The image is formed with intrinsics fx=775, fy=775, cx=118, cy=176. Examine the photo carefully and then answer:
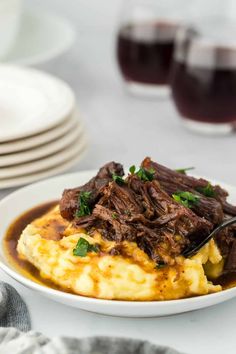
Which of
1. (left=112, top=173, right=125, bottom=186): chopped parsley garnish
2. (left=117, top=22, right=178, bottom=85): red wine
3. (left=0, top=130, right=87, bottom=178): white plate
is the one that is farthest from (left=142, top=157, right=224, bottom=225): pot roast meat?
(left=117, top=22, right=178, bottom=85): red wine

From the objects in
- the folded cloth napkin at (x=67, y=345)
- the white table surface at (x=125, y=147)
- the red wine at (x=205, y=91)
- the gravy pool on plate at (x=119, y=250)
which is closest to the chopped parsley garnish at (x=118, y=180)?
the gravy pool on plate at (x=119, y=250)

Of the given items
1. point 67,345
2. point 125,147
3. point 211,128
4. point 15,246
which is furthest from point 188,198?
point 211,128

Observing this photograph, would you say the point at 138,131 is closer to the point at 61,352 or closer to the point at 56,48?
the point at 56,48

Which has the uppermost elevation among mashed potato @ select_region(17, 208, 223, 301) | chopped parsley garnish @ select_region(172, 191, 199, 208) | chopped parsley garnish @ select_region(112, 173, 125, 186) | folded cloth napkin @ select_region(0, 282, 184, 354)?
chopped parsley garnish @ select_region(112, 173, 125, 186)

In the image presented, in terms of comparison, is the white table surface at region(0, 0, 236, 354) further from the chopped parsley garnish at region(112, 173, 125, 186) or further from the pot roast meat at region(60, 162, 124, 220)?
the chopped parsley garnish at region(112, 173, 125, 186)

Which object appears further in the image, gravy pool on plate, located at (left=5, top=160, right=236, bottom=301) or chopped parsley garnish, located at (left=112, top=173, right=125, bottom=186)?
chopped parsley garnish, located at (left=112, top=173, right=125, bottom=186)

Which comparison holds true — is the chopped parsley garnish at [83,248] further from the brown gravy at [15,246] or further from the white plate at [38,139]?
the white plate at [38,139]

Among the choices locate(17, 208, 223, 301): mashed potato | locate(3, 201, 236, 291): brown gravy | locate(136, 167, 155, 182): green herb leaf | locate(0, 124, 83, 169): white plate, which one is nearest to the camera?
locate(17, 208, 223, 301): mashed potato
